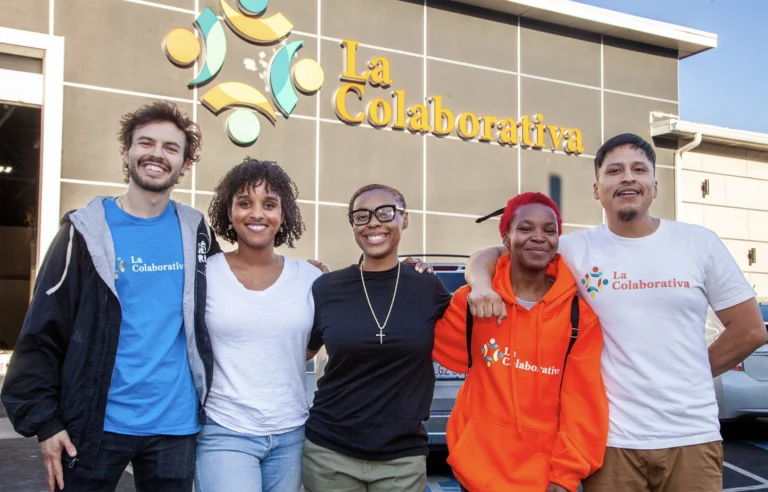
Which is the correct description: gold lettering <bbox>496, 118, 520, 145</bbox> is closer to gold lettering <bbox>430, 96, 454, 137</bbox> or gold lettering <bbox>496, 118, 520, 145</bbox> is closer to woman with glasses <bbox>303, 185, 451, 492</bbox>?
gold lettering <bbox>430, 96, 454, 137</bbox>

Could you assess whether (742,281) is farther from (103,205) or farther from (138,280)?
(103,205)

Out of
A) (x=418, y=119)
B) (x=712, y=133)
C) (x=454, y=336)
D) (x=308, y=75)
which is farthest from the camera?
(x=712, y=133)

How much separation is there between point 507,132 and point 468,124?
902 millimetres

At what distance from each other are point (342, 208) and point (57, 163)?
4.73 m

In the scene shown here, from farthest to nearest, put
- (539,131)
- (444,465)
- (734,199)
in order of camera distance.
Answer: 1. (734,199)
2. (539,131)
3. (444,465)

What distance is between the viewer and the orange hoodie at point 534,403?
290cm

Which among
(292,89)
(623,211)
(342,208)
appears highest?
(292,89)

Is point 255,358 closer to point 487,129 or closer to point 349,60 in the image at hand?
point 349,60

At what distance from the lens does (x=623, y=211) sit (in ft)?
10.3

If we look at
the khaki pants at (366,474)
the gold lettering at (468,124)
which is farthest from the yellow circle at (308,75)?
the khaki pants at (366,474)

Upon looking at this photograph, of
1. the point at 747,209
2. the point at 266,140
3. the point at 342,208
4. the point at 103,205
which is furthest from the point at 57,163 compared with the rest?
the point at 747,209

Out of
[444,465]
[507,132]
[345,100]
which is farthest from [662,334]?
[507,132]

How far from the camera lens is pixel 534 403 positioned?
296 cm

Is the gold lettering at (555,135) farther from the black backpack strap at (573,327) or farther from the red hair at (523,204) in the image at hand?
the black backpack strap at (573,327)
